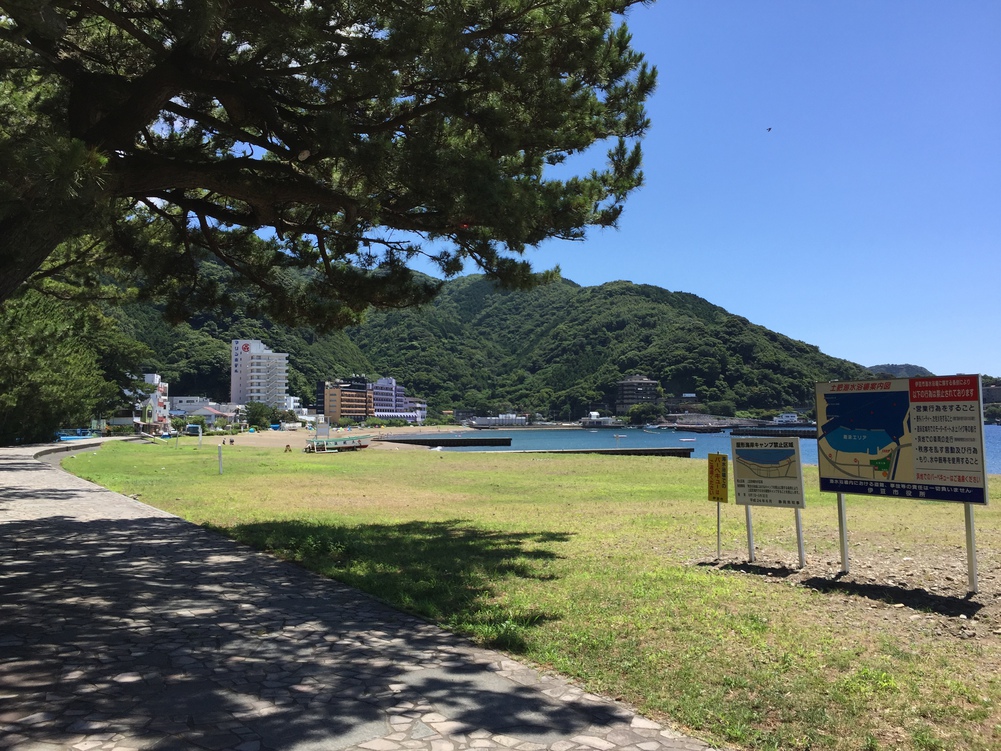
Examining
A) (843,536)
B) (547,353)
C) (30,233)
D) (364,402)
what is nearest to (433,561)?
(843,536)

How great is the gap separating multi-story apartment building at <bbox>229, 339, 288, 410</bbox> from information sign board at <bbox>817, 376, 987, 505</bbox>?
129262 millimetres

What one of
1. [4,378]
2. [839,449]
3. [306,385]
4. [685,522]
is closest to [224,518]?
[685,522]

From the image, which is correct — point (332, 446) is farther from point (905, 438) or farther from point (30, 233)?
point (905, 438)

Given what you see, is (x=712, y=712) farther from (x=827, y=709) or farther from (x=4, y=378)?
(x=4, y=378)

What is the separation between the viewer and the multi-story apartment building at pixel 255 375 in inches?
5007

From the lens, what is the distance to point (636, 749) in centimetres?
290

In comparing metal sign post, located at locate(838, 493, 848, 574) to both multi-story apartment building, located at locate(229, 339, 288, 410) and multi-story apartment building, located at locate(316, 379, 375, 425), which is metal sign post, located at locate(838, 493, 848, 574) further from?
multi-story apartment building, located at locate(316, 379, 375, 425)

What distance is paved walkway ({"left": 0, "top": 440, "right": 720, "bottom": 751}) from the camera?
299 centimetres

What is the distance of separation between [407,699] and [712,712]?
4.97 ft

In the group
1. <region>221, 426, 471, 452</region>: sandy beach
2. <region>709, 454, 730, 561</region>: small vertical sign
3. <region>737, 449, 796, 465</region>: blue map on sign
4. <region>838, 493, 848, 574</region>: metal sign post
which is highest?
<region>737, 449, 796, 465</region>: blue map on sign

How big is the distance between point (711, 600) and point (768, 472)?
212cm

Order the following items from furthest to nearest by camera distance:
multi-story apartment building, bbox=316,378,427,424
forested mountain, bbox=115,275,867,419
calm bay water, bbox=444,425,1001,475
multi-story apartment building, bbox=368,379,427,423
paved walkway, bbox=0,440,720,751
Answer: multi-story apartment building, bbox=368,379,427,423 < multi-story apartment building, bbox=316,378,427,424 < forested mountain, bbox=115,275,867,419 < calm bay water, bbox=444,425,1001,475 < paved walkway, bbox=0,440,720,751

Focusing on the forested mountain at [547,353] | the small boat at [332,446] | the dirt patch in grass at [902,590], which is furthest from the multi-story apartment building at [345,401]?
the dirt patch in grass at [902,590]

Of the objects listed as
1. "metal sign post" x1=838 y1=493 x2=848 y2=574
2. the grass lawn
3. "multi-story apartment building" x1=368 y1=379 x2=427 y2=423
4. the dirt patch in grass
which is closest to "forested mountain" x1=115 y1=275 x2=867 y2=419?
"multi-story apartment building" x1=368 y1=379 x2=427 y2=423
